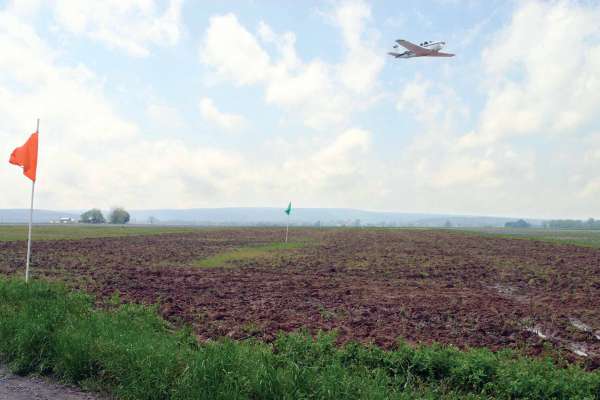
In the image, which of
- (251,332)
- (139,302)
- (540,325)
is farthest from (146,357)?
(540,325)

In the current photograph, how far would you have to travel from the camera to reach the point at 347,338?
27.4ft

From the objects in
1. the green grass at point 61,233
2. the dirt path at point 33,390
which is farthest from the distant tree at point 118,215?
the dirt path at point 33,390

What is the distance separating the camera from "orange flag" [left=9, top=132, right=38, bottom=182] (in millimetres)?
11164

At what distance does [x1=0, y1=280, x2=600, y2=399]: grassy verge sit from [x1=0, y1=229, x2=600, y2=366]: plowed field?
1257mm

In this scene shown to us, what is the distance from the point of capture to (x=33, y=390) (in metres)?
5.66

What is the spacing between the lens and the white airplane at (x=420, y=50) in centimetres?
2381

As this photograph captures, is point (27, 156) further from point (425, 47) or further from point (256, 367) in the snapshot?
point (425, 47)

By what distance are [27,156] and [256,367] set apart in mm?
9125

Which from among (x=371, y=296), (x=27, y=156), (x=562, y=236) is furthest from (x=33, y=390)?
(x=562, y=236)

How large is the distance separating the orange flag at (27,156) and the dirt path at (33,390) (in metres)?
6.61

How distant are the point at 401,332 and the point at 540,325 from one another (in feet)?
12.0

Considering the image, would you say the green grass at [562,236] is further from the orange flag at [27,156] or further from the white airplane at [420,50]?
the orange flag at [27,156]

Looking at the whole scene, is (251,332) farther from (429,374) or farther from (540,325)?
(540,325)

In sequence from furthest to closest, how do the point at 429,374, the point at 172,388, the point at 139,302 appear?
the point at 139,302, the point at 429,374, the point at 172,388
